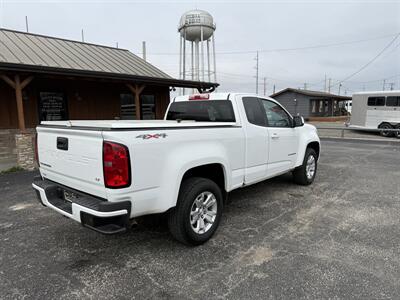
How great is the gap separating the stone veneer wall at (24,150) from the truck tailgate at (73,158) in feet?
17.4

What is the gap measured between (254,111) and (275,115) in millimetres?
725

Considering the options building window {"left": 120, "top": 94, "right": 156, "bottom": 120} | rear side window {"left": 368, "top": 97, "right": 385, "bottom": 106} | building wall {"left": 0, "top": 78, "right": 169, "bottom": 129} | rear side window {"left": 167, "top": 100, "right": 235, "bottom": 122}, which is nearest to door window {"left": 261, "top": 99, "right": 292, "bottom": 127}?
rear side window {"left": 167, "top": 100, "right": 235, "bottom": 122}

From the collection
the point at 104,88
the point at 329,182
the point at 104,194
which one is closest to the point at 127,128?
the point at 104,194

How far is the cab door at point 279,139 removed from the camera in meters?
4.61

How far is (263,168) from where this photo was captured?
14.5 feet

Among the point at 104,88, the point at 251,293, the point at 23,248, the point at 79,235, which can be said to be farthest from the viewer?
the point at 104,88

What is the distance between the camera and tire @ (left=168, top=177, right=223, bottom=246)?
123 inches

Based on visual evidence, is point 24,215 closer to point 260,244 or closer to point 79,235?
point 79,235

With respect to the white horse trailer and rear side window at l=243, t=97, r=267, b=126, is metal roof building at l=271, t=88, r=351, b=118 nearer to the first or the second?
the white horse trailer

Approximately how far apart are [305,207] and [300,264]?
1868mm

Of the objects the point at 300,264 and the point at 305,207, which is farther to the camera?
the point at 305,207

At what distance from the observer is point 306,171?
5.80 m

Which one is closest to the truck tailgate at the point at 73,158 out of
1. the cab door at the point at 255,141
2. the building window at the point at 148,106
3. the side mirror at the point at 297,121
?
the cab door at the point at 255,141

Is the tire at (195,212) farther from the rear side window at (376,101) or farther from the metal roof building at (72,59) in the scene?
the rear side window at (376,101)
